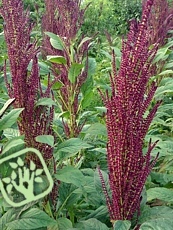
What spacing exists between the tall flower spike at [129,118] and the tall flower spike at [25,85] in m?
0.33

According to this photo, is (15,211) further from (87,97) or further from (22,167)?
(87,97)

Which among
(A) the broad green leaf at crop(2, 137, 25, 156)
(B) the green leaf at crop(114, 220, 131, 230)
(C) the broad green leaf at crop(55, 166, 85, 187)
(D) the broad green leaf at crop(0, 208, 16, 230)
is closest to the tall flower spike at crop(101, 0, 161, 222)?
(B) the green leaf at crop(114, 220, 131, 230)

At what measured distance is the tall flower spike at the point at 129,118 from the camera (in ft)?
4.83

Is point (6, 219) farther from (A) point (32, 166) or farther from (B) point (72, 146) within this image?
(B) point (72, 146)

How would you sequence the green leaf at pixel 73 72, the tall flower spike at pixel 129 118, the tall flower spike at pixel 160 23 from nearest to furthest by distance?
1. the tall flower spike at pixel 129 118
2. the green leaf at pixel 73 72
3. the tall flower spike at pixel 160 23

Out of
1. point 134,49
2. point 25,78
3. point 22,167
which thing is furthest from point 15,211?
point 134,49

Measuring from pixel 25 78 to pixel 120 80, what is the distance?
445 mm

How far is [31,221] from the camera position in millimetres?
1676

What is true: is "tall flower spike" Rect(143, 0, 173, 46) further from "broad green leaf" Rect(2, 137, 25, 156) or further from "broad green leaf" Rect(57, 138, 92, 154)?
"broad green leaf" Rect(2, 137, 25, 156)

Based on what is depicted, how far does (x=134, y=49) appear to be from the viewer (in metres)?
1.47

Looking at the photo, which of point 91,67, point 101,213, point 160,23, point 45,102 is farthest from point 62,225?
point 160,23

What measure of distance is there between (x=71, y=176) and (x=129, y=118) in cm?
43

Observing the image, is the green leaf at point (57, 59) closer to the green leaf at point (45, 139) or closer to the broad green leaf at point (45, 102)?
the broad green leaf at point (45, 102)

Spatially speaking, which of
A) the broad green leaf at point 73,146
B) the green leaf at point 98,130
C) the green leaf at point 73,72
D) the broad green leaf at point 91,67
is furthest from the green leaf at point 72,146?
the broad green leaf at point 91,67
